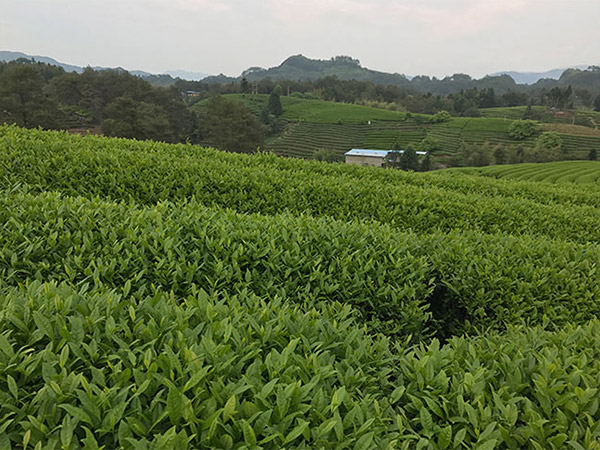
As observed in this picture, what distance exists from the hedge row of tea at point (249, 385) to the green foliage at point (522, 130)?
2979 inches

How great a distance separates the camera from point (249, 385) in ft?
4.51

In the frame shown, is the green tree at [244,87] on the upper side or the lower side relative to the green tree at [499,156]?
upper

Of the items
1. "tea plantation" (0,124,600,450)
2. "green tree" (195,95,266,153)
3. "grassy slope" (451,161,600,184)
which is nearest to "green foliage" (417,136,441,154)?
"grassy slope" (451,161,600,184)

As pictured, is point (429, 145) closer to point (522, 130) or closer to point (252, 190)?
point (522, 130)

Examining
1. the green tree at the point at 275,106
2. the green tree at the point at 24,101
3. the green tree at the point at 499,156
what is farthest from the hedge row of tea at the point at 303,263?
the green tree at the point at 275,106

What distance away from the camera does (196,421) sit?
1.27m

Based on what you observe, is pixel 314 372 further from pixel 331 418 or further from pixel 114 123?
pixel 114 123

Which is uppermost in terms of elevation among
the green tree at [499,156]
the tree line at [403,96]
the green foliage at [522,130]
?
the tree line at [403,96]

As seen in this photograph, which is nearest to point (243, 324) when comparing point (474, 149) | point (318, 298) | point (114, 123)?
point (318, 298)

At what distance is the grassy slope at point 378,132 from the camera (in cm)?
6297

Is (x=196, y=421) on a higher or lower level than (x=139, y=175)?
lower

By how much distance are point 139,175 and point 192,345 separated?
3627mm

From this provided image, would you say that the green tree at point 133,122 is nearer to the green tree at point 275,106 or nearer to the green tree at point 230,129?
the green tree at point 230,129

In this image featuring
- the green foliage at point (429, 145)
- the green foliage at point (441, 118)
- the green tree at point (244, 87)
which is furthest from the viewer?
the green tree at point (244, 87)
